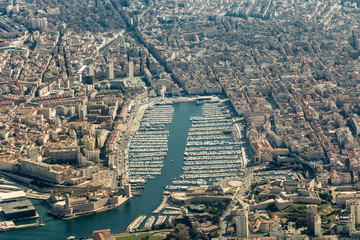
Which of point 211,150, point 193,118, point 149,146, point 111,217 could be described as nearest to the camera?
point 111,217

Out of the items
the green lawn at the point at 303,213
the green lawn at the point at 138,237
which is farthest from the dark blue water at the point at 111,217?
the green lawn at the point at 303,213

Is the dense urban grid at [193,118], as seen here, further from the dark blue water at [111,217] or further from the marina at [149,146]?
the dark blue water at [111,217]

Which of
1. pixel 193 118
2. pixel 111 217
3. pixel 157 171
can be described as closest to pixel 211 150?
pixel 157 171

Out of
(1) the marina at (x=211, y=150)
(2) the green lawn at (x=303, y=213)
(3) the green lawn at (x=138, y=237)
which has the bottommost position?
(3) the green lawn at (x=138, y=237)

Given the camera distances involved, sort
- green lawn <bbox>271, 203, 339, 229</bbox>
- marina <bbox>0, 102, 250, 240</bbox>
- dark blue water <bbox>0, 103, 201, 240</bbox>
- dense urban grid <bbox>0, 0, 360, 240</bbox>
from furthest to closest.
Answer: dense urban grid <bbox>0, 0, 360, 240</bbox> → marina <bbox>0, 102, 250, 240</bbox> → dark blue water <bbox>0, 103, 201, 240</bbox> → green lawn <bbox>271, 203, 339, 229</bbox>

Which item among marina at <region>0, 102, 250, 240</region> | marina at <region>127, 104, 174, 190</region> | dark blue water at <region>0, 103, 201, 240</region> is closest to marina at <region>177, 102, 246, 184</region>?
marina at <region>0, 102, 250, 240</region>

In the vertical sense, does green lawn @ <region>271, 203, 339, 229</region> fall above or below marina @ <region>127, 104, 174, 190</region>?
below

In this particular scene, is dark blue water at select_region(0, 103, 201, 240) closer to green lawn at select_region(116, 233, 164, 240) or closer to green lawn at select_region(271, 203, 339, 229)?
green lawn at select_region(116, 233, 164, 240)

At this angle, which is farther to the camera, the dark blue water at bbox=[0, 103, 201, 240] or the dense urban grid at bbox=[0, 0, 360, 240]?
the dense urban grid at bbox=[0, 0, 360, 240]

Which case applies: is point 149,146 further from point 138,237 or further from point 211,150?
point 138,237
